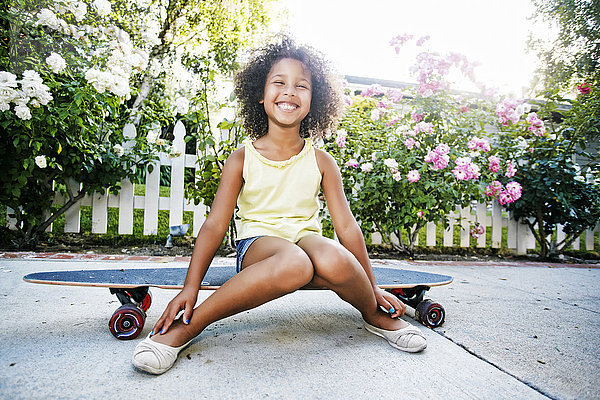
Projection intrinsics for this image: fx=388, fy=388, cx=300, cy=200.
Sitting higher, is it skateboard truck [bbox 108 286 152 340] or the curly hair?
the curly hair

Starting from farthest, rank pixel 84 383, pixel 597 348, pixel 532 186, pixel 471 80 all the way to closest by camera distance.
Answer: pixel 532 186, pixel 471 80, pixel 597 348, pixel 84 383

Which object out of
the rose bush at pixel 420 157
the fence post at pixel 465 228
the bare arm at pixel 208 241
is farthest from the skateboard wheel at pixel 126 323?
the fence post at pixel 465 228

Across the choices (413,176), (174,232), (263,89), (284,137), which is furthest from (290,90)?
(174,232)

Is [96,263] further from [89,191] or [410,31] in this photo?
[410,31]

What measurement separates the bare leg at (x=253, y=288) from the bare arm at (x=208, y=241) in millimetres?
37

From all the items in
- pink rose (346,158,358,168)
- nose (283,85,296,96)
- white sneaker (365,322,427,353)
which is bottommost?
white sneaker (365,322,427,353)

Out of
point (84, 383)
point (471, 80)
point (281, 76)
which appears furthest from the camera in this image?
point (471, 80)

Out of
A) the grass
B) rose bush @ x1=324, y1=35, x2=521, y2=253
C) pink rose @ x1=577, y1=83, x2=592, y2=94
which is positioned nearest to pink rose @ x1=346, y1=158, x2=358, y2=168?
rose bush @ x1=324, y1=35, x2=521, y2=253

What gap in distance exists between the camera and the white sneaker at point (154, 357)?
3.63 ft

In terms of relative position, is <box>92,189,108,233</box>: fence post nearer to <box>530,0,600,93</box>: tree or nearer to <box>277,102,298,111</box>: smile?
<box>277,102,298,111</box>: smile

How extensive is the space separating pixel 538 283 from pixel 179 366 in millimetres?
2705

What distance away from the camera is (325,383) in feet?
3.57

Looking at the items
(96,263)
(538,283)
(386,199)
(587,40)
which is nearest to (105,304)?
(96,263)

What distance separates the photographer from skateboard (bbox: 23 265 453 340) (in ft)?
4.65
